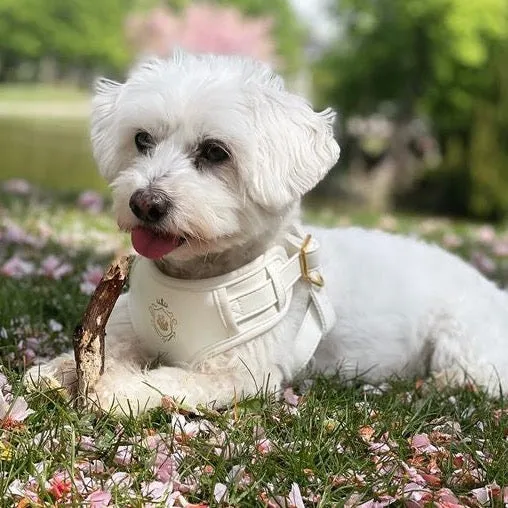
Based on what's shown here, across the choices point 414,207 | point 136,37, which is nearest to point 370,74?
point 414,207

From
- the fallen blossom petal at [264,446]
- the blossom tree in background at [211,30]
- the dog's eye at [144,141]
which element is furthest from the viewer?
the blossom tree in background at [211,30]

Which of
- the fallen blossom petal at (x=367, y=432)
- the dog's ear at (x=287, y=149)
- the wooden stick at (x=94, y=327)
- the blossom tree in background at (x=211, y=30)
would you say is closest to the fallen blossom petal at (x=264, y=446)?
the fallen blossom petal at (x=367, y=432)

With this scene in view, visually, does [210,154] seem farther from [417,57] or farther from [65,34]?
[417,57]

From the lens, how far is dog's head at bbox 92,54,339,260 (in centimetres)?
271

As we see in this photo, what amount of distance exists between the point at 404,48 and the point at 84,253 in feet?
57.5

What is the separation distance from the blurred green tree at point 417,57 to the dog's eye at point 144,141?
15.8 m

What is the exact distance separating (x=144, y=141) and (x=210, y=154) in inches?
11.0

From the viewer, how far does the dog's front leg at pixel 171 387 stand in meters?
2.64

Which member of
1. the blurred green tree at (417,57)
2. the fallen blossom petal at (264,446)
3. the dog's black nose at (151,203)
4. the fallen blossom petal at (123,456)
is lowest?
the blurred green tree at (417,57)

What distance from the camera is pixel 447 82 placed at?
21031 mm

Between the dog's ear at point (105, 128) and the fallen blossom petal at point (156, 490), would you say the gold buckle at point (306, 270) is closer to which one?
the dog's ear at point (105, 128)

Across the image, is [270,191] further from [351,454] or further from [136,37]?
[136,37]

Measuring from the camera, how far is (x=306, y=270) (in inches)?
127

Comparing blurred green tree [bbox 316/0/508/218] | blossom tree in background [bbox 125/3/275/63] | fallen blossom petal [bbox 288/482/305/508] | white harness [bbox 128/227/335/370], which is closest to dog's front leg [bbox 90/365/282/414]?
white harness [bbox 128/227/335/370]
